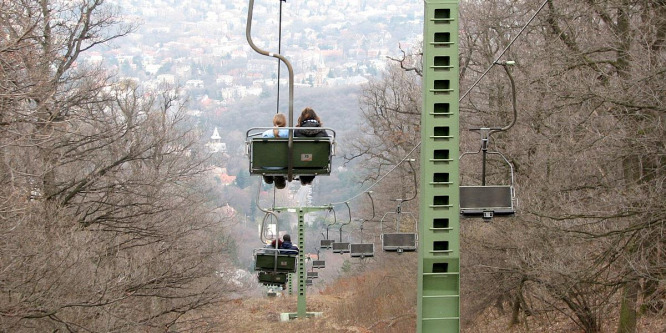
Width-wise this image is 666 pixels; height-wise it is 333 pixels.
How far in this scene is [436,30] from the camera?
789cm

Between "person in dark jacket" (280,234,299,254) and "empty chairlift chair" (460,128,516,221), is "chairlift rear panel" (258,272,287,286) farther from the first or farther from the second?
"empty chairlift chair" (460,128,516,221)

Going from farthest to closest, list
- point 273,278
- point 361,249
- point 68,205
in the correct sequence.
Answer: point 273,278 < point 361,249 < point 68,205

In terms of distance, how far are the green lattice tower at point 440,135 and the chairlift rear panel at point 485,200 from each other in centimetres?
111

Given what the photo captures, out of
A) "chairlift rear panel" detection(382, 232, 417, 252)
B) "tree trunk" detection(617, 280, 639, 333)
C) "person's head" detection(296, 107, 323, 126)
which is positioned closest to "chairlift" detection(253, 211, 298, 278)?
"chairlift rear panel" detection(382, 232, 417, 252)

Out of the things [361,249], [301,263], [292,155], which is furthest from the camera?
[301,263]

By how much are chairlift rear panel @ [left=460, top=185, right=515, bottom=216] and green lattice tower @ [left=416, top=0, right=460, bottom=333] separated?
1.11 m

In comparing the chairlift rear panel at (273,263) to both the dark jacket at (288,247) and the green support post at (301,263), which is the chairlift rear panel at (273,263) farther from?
the green support post at (301,263)

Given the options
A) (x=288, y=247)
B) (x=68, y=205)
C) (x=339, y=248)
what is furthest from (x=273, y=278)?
(x=68, y=205)

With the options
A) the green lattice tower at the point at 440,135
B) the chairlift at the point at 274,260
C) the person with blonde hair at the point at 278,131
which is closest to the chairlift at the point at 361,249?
the chairlift at the point at 274,260

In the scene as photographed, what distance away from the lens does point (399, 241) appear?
18203 mm

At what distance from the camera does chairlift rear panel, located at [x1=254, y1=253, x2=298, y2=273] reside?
23.2 metres

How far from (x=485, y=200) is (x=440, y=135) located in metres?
1.58

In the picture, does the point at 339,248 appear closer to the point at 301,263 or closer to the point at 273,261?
the point at 273,261

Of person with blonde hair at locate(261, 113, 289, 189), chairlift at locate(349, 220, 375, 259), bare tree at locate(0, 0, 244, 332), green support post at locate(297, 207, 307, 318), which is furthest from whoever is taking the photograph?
green support post at locate(297, 207, 307, 318)
